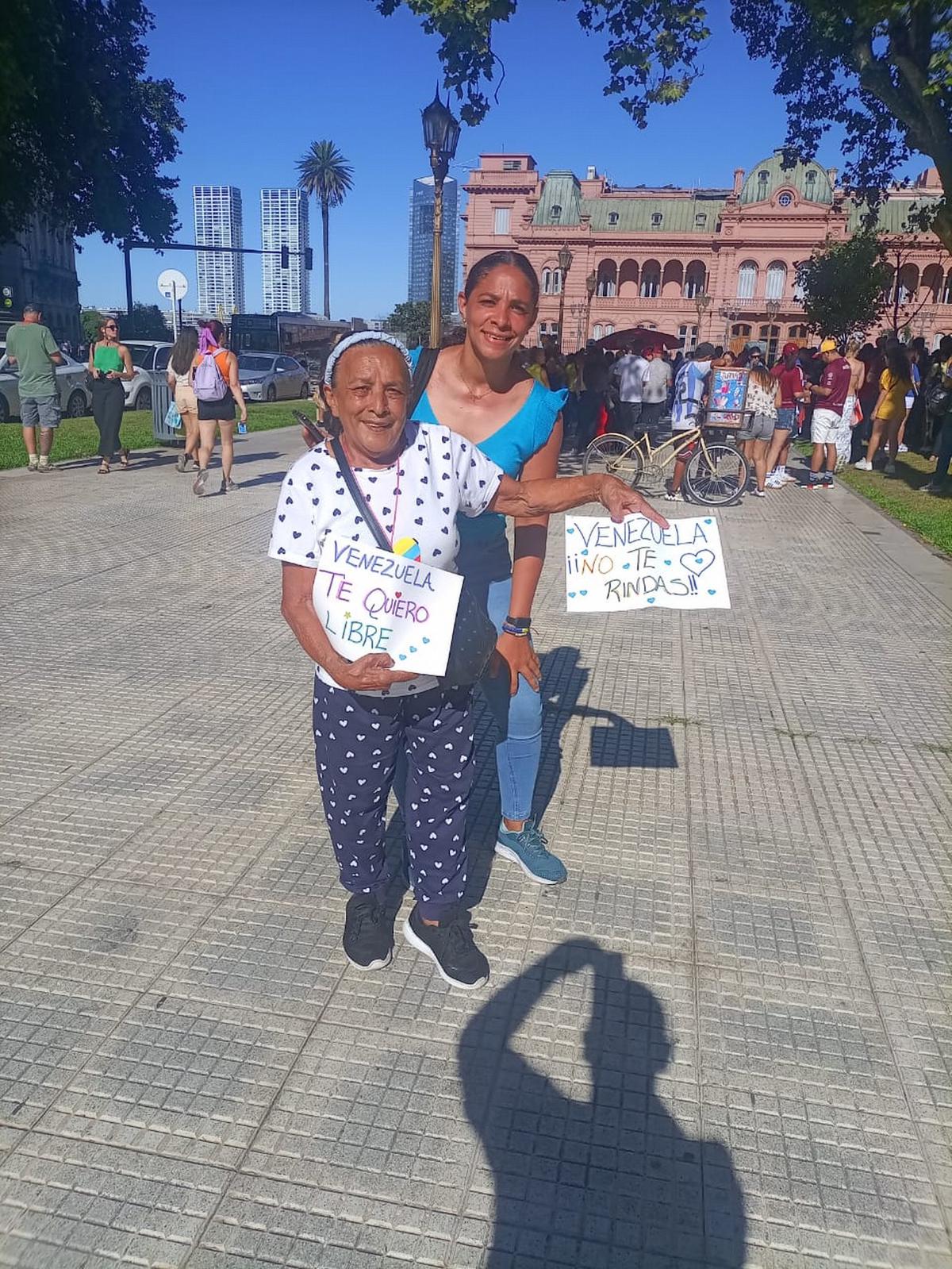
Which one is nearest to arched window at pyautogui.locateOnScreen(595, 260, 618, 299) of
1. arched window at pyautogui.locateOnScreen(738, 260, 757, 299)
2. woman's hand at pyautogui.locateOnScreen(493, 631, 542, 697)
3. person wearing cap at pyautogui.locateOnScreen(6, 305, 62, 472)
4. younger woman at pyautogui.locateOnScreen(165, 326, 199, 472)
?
arched window at pyautogui.locateOnScreen(738, 260, 757, 299)

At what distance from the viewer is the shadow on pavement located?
1.92 m

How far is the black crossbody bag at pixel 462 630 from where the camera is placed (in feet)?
7.52

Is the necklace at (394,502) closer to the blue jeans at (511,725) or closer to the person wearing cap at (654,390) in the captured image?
the blue jeans at (511,725)

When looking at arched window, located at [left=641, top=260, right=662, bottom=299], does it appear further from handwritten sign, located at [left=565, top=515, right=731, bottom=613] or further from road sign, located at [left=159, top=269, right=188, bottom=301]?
A: handwritten sign, located at [left=565, top=515, right=731, bottom=613]

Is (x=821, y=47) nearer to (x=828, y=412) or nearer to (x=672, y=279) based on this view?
(x=828, y=412)

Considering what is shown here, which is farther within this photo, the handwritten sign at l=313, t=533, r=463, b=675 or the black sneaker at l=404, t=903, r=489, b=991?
the black sneaker at l=404, t=903, r=489, b=991

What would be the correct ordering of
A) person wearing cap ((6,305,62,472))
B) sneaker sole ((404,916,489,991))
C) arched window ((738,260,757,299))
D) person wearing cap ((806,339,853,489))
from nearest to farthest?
sneaker sole ((404,916,489,991)) → person wearing cap ((6,305,62,472)) → person wearing cap ((806,339,853,489)) → arched window ((738,260,757,299))

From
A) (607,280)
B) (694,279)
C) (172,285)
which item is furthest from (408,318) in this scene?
(172,285)

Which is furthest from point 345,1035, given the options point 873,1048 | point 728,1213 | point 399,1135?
point 873,1048

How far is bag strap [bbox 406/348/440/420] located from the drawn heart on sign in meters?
0.95

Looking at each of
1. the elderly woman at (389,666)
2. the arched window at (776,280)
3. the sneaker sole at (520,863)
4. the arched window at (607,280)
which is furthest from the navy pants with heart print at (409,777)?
the arched window at (607,280)

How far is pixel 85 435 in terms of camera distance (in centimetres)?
1552

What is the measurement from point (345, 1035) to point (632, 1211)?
0.83 m

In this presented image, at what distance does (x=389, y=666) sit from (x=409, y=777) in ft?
1.67
